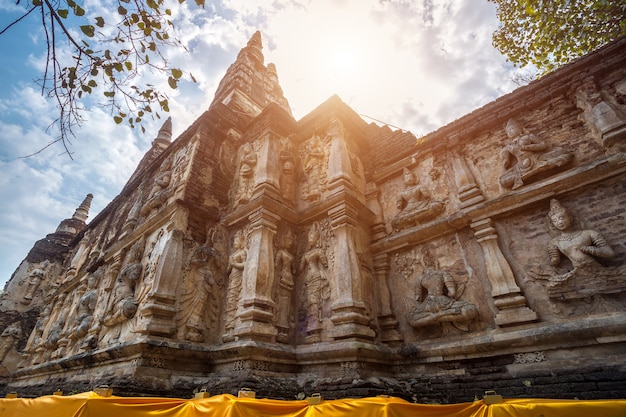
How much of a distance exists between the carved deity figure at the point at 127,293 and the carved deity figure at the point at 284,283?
3.09 m

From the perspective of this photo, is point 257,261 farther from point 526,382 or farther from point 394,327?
point 526,382

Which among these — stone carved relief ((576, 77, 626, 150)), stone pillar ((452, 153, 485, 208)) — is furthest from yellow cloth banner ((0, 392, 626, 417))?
stone carved relief ((576, 77, 626, 150))

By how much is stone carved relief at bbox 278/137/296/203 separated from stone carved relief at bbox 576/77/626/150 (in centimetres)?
617

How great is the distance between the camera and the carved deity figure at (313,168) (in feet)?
26.6

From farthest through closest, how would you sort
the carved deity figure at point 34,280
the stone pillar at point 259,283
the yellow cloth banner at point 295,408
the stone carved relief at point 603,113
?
the carved deity figure at point 34,280
the stone pillar at point 259,283
the stone carved relief at point 603,113
the yellow cloth banner at point 295,408

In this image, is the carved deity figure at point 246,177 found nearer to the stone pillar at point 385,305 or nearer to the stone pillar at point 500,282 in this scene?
the stone pillar at point 385,305

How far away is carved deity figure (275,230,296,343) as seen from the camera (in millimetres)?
6503

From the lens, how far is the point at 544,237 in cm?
529

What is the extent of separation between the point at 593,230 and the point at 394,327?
3.58 m

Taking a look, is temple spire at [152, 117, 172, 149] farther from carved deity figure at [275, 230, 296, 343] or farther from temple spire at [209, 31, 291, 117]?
carved deity figure at [275, 230, 296, 343]

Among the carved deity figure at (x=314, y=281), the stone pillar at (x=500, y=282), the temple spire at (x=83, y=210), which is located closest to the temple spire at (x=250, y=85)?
the carved deity figure at (x=314, y=281)

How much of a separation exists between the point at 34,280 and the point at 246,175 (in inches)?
611

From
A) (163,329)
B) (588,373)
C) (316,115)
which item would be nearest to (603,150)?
(588,373)

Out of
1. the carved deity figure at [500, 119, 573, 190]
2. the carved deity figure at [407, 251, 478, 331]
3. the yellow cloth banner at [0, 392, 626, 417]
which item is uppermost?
the carved deity figure at [500, 119, 573, 190]
